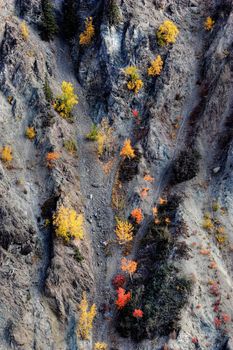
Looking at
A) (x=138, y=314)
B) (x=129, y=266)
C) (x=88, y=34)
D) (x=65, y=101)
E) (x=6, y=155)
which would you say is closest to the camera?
(x=138, y=314)

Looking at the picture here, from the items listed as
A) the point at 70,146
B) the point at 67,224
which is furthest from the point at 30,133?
the point at 67,224

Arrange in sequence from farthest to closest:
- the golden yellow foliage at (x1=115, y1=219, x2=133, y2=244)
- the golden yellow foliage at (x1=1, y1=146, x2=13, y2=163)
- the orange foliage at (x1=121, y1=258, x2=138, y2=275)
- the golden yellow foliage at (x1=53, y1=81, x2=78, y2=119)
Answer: the golden yellow foliage at (x1=53, y1=81, x2=78, y2=119), the golden yellow foliage at (x1=115, y1=219, x2=133, y2=244), the golden yellow foliage at (x1=1, y1=146, x2=13, y2=163), the orange foliage at (x1=121, y1=258, x2=138, y2=275)

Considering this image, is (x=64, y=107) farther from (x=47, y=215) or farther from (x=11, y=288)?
(x=11, y=288)

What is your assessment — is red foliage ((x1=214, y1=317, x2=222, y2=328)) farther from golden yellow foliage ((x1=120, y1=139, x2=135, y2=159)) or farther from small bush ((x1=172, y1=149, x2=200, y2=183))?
golden yellow foliage ((x1=120, y1=139, x2=135, y2=159))

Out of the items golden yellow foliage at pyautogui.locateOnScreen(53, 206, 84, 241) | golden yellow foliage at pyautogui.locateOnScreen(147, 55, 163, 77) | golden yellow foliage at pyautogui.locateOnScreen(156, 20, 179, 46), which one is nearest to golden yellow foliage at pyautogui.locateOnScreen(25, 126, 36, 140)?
golden yellow foliage at pyautogui.locateOnScreen(53, 206, 84, 241)

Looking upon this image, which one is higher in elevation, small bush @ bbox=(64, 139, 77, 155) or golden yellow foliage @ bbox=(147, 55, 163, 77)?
golden yellow foliage @ bbox=(147, 55, 163, 77)

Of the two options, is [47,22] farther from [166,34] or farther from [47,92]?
[166,34]
